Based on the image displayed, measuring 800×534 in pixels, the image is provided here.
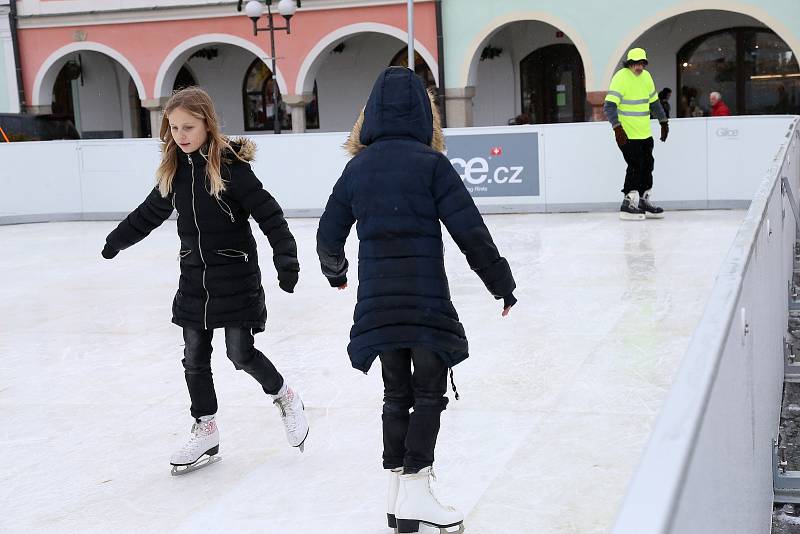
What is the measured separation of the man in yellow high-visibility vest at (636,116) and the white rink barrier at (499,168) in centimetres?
101

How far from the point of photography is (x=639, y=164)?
11.6m

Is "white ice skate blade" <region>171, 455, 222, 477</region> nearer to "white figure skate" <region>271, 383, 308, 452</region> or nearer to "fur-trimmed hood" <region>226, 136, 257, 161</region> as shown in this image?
"white figure skate" <region>271, 383, 308, 452</region>

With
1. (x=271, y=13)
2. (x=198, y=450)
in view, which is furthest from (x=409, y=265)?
(x=271, y=13)

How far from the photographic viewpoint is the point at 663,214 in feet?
40.0

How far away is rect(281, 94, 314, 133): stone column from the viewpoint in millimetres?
22484

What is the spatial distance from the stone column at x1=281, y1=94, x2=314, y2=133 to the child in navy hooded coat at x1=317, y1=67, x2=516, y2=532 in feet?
63.3

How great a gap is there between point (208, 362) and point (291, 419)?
0.38 m

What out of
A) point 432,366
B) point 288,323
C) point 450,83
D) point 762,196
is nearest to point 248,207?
point 432,366

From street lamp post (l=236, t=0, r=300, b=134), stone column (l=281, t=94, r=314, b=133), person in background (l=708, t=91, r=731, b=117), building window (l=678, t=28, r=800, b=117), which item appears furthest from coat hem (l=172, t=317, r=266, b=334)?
building window (l=678, t=28, r=800, b=117)

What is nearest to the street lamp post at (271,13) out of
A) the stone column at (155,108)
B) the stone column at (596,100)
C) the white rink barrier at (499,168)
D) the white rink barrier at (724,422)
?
the stone column at (155,108)

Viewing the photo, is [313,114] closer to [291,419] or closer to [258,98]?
[258,98]

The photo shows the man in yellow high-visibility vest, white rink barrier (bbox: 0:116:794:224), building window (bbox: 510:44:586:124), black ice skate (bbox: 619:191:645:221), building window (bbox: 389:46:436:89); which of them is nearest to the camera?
the man in yellow high-visibility vest

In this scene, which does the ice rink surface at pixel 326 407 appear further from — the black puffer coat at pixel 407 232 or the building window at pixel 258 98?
the building window at pixel 258 98

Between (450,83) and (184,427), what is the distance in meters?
17.2
